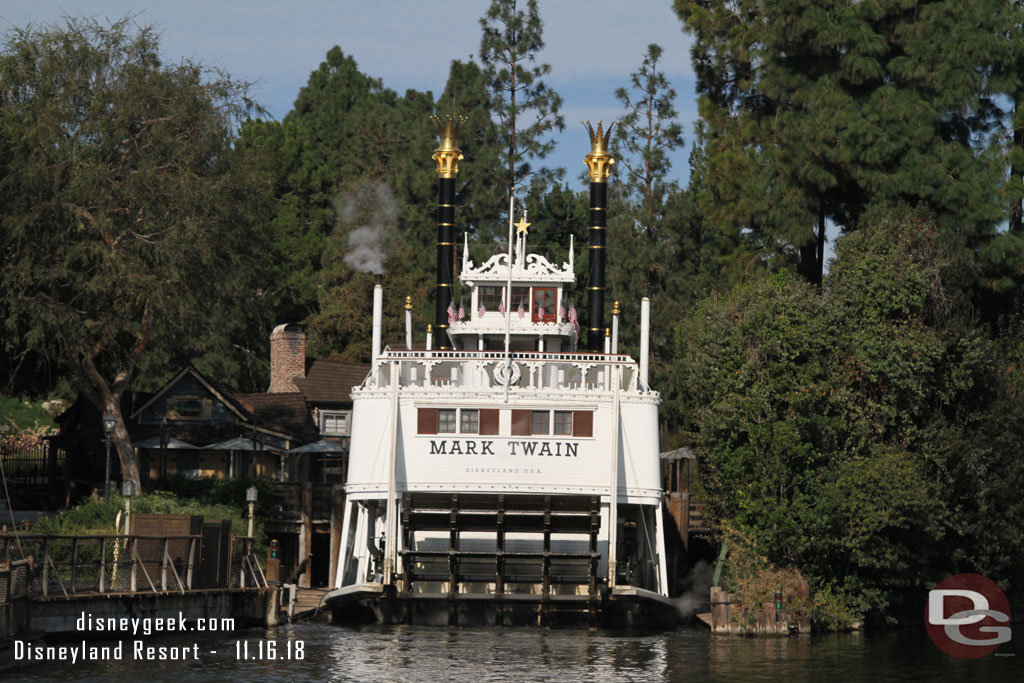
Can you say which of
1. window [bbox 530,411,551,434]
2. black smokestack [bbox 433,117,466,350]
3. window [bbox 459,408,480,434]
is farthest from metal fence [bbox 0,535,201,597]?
black smokestack [bbox 433,117,466,350]

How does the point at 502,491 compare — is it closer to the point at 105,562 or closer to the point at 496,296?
the point at 496,296

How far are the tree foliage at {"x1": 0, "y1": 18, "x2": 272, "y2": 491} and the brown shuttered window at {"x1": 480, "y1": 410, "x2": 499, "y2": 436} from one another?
9934 mm

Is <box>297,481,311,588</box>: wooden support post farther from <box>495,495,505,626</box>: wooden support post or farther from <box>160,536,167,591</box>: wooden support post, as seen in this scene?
<box>160,536,167,591</box>: wooden support post

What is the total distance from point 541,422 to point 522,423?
0.47 m

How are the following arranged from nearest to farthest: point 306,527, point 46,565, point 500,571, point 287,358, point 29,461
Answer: point 46,565 < point 500,571 < point 306,527 < point 287,358 < point 29,461

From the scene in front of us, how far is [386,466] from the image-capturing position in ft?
120

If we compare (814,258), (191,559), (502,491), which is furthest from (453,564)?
(814,258)

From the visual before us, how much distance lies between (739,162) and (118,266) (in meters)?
20.4

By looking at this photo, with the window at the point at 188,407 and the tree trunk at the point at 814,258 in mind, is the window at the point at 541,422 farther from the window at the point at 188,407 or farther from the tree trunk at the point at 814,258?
the window at the point at 188,407

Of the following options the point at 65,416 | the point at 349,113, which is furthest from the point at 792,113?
the point at 349,113

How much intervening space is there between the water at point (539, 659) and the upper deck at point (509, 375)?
5.57 m

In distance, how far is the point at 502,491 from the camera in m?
36.0

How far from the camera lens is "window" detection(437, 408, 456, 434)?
36531mm

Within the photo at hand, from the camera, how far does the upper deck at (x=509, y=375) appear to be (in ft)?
120
